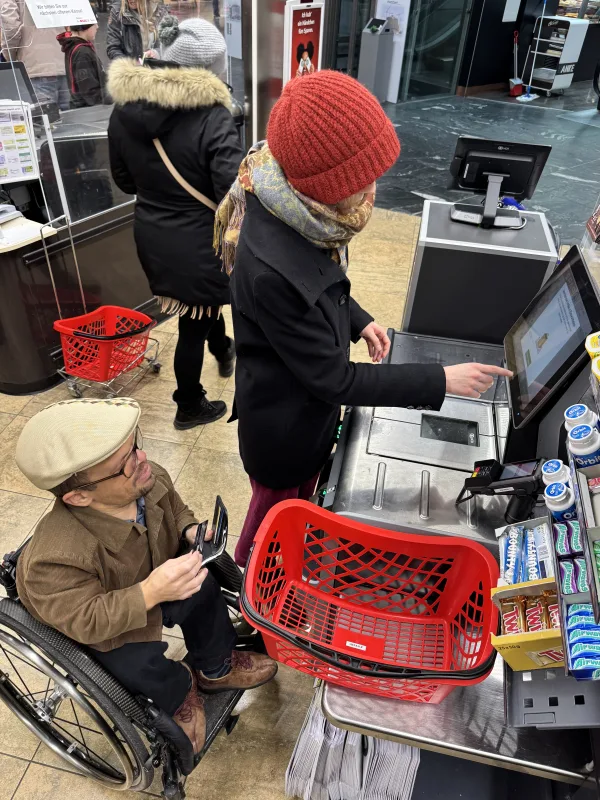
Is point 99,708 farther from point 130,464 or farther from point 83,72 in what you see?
point 83,72

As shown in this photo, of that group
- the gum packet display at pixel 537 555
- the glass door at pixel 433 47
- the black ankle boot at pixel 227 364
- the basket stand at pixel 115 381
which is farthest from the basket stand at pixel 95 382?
the glass door at pixel 433 47

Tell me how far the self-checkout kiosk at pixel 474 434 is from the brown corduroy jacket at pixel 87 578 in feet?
1.80

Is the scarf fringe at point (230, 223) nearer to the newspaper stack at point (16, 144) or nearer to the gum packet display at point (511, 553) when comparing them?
the gum packet display at point (511, 553)

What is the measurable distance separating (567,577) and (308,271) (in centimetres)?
81

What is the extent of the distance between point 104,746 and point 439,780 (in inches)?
42.8

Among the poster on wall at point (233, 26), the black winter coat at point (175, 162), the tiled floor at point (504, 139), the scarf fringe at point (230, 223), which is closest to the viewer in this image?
the scarf fringe at point (230, 223)

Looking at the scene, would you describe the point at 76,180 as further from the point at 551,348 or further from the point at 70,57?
the point at 551,348

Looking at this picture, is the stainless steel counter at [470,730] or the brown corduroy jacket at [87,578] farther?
A: the brown corduroy jacket at [87,578]

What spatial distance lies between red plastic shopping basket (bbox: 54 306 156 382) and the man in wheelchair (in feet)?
5.38

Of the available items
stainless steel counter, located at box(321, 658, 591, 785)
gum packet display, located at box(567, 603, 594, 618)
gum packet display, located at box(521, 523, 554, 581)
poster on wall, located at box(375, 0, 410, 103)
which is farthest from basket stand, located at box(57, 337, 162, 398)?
A: poster on wall, located at box(375, 0, 410, 103)

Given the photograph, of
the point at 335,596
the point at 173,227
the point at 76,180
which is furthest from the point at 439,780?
the point at 76,180

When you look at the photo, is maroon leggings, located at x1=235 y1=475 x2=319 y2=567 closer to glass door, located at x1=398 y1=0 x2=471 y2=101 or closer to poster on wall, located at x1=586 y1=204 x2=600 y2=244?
poster on wall, located at x1=586 y1=204 x2=600 y2=244

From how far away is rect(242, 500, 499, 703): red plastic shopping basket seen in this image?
1357mm

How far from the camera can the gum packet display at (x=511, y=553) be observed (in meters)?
1.17
